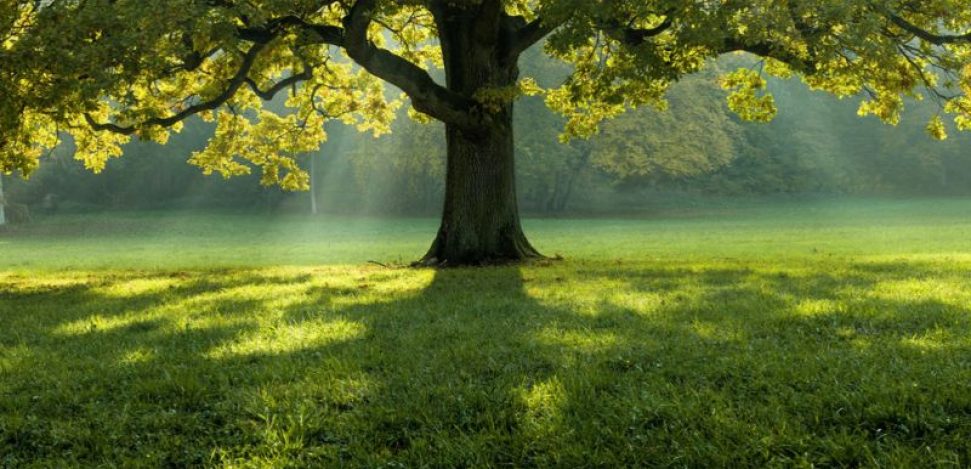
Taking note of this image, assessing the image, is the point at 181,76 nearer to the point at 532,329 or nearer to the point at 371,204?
the point at 532,329

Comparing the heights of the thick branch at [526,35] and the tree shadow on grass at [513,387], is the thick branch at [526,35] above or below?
above

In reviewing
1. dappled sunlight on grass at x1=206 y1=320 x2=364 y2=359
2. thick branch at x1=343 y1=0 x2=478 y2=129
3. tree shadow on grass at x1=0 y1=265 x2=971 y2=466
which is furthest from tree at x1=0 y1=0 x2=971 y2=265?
dappled sunlight on grass at x1=206 y1=320 x2=364 y2=359

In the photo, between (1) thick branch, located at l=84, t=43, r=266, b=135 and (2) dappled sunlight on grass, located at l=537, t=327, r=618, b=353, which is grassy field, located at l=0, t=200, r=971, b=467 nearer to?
(2) dappled sunlight on grass, located at l=537, t=327, r=618, b=353

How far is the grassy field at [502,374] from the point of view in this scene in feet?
15.8

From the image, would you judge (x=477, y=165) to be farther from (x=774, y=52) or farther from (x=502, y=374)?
(x=502, y=374)

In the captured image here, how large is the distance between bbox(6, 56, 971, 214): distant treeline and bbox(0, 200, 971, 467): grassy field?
48065 mm

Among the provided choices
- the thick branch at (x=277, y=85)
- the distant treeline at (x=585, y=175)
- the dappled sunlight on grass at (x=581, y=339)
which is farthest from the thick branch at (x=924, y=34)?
the distant treeline at (x=585, y=175)

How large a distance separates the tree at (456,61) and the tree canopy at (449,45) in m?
0.04

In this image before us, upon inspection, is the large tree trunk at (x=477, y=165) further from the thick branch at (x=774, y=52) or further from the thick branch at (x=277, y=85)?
the thick branch at (x=774, y=52)

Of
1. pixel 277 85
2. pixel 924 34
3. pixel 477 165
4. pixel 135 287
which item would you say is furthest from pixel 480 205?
pixel 924 34

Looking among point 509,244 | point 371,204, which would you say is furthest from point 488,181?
point 371,204

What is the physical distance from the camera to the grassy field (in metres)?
4.80

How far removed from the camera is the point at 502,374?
6156 millimetres

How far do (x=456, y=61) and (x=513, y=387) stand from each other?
12.9 meters
